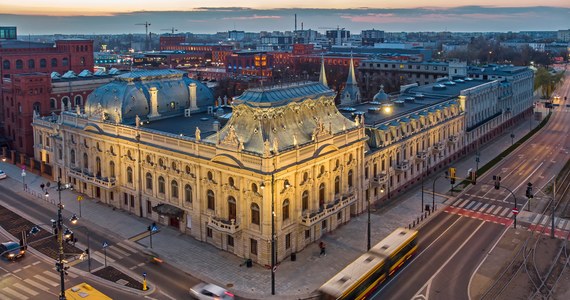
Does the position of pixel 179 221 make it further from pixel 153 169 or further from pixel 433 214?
pixel 433 214

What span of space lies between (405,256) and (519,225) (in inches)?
979

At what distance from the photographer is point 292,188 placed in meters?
66.2

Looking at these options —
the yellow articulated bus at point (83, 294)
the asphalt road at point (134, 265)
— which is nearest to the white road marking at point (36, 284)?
the asphalt road at point (134, 265)

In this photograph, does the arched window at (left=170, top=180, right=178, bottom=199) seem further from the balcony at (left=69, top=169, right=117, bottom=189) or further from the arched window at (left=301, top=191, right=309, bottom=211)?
the arched window at (left=301, top=191, right=309, bottom=211)

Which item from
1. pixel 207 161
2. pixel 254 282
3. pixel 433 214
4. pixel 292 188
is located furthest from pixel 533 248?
pixel 207 161

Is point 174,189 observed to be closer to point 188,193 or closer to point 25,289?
point 188,193

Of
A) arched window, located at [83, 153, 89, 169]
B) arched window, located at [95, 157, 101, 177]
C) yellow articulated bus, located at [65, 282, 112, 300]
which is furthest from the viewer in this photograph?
arched window, located at [83, 153, 89, 169]

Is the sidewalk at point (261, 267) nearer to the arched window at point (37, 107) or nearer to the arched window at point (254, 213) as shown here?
the arched window at point (254, 213)

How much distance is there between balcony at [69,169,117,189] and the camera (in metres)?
83.1

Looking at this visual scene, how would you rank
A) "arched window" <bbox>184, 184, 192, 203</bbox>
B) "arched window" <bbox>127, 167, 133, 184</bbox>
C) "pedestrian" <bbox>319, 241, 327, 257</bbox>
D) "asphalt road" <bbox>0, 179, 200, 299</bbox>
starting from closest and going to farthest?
"asphalt road" <bbox>0, 179, 200, 299</bbox> → "pedestrian" <bbox>319, 241, 327, 257</bbox> → "arched window" <bbox>184, 184, 192, 203</bbox> → "arched window" <bbox>127, 167, 133, 184</bbox>

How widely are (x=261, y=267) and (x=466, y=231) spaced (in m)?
30.3

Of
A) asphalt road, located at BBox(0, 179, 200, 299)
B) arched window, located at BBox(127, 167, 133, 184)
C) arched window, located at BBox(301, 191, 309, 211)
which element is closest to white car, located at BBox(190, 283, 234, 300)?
asphalt road, located at BBox(0, 179, 200, 299)

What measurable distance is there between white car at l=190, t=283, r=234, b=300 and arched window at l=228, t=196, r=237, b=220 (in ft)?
40.3

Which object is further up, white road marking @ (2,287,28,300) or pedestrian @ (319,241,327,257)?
→ pedestrian @ (319,241,327,257)
